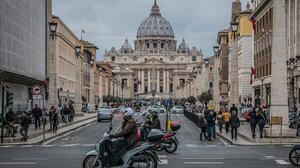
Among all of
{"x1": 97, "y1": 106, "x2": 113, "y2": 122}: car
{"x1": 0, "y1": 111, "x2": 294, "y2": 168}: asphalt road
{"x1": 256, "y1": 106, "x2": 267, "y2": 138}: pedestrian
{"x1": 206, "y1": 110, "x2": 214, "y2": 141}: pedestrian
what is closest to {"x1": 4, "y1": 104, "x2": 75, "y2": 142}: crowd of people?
{"x1": 0, "y1": 111, "x2": 294, "y2": 168}: asphalt road

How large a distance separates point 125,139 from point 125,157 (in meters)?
0.49

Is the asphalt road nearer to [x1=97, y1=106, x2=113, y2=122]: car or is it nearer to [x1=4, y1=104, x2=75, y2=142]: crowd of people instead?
[x1=4, y1=104, x2=75, y2=142]: crowd of people

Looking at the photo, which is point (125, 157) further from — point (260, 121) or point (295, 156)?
point (260, 121)

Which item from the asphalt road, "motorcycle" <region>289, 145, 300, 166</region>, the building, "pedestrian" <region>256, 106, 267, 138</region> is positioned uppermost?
the building

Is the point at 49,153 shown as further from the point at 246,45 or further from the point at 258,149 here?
the point at 246,45

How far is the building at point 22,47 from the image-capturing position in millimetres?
50000

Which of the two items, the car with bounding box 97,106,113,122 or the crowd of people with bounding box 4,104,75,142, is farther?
the car with bounding box 97,106,113,122

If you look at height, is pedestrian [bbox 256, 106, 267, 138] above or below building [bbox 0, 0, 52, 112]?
below

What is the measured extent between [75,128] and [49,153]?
75.7ft

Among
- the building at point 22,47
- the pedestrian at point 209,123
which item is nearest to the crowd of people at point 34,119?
the building at point 22,47

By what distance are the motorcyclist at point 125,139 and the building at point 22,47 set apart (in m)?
30.1

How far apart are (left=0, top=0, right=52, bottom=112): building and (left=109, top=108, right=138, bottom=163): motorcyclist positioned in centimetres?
3011

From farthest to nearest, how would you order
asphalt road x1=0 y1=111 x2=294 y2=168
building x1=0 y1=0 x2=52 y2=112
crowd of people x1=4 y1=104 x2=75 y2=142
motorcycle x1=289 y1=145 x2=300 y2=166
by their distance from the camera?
building x1=0 y1=0 x2=52 y2=112 < crowd of people x1=4 y1=104 x2=75 y2=142 < asphalt road x1=0 y1=111 x2=294 y2=168 < motorcycle x1=289 y1=145 x2=300 y2=166

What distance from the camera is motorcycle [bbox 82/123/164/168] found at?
53.6ft
